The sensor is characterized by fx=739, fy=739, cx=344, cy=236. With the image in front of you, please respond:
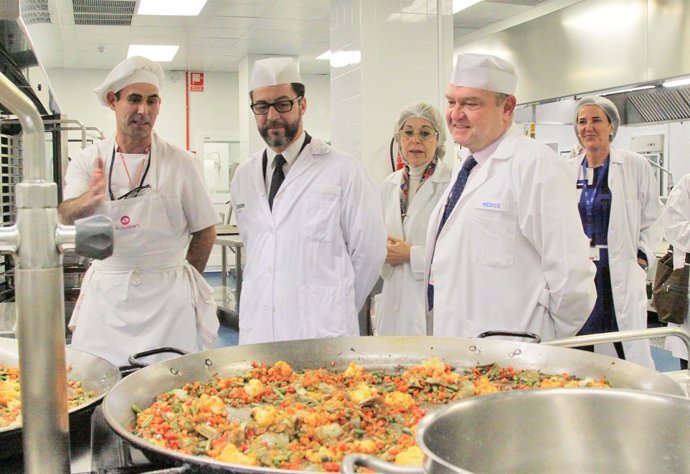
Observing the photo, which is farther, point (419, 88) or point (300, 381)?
point (419, 88)

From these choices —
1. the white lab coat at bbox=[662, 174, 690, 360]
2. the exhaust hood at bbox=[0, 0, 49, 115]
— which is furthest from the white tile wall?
the exhaust hood at bbox=[0, 0, 49, 115]

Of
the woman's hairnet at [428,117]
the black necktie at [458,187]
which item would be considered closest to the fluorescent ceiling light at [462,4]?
the woman's hairnet at [428,117]

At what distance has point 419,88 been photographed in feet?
17.1

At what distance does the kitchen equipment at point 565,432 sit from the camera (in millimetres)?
778

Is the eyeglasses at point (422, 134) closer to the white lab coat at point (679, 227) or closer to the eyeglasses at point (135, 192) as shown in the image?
the eyeglasses at point (135, 192)

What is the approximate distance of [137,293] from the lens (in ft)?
8.32

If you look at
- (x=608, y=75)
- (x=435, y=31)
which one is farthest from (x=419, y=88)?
(x=608, y=75)

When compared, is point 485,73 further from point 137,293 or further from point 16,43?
point 16,43

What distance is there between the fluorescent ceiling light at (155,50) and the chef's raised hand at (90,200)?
7.73 meters

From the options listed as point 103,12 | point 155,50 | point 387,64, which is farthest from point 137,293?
point 155,50

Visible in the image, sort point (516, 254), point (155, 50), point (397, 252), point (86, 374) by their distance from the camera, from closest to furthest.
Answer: point (86, 374) → point (516, 254) → point (397, 252) → point (155, 50)

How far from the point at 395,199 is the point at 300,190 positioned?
40.8 inches

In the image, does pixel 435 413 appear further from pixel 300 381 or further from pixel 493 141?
pixel 493 141

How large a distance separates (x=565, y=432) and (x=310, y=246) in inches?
73.5
